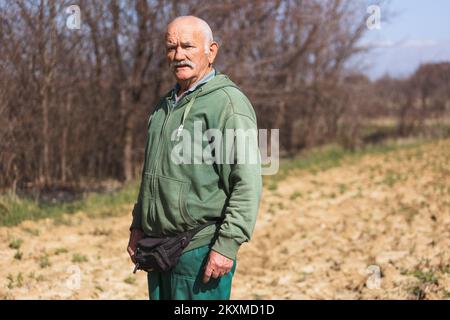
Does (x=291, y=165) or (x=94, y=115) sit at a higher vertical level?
(x=94, y=115)

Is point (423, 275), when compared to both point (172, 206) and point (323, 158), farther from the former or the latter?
point (323, 158)

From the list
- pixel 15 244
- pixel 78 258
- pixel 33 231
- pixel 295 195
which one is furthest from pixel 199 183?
pixel 295 195

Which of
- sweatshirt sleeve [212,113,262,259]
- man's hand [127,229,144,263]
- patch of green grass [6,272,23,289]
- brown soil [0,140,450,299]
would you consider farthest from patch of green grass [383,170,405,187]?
sweatshirt sleeve [212,113,262,259]

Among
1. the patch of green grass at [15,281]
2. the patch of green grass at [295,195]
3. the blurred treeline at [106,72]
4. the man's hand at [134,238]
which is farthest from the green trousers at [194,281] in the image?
the patch of green grass at [295,195]

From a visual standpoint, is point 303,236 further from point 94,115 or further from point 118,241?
point 94,115

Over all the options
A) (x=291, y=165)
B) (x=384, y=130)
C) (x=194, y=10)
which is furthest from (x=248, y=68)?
(x=384, y=130)

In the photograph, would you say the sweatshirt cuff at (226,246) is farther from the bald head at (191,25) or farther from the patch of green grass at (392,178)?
the patch of green grass at (392,178)

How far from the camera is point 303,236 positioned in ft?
22.2

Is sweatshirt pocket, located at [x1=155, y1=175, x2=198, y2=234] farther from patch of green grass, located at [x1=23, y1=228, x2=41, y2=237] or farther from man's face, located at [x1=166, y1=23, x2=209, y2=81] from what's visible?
patch of green grass, located at [x1=23, y1=228, x2=41, y2=237]

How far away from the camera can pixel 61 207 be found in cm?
761

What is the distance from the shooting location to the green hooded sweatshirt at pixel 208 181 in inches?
91.7

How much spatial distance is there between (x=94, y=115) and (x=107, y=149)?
0.82m

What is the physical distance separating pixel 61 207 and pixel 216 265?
5.72 metres

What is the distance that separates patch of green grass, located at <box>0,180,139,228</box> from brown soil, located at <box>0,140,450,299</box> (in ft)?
0.64
